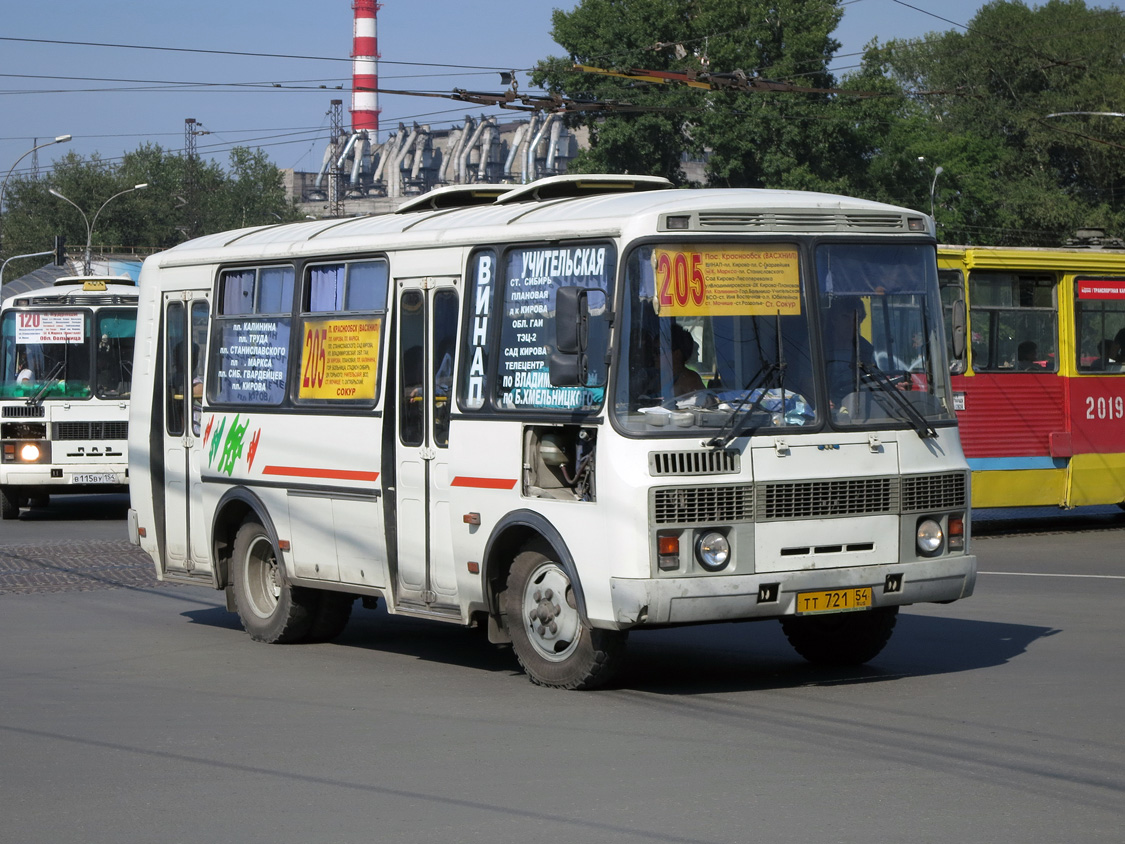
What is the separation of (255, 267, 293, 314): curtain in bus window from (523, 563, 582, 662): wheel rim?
3.20 meters

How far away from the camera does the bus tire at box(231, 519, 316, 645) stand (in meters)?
11.6

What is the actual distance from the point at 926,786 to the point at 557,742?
179 centimetres

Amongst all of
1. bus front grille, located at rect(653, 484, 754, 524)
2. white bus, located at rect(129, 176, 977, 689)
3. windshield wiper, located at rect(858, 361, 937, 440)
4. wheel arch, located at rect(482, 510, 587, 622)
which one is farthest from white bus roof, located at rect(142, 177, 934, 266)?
wheel arch, located at rect(482, 510, 587, 622)

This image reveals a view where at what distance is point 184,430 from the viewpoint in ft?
41.3

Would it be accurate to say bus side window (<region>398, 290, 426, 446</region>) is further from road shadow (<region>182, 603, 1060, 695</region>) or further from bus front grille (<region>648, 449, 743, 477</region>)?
bus front grille (<region>648, 449, 743, 477</region>)

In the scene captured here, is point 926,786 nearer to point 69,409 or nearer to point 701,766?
point 701,766

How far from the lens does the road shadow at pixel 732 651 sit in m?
9.65

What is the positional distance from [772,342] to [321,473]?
337 centimetres

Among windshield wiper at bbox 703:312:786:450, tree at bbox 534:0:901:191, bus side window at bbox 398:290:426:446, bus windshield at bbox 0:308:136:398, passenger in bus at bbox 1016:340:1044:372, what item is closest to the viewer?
windshield wiper at bbox 703:312:786:450

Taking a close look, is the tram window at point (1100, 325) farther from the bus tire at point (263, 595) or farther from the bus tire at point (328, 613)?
the bus tire at point (263, 595)

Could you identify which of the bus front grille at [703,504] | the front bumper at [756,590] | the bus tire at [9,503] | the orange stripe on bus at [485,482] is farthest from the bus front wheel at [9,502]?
the bus front grille at [703,504]

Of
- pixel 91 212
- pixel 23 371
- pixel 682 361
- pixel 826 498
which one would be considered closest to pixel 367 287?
pixel 682 361

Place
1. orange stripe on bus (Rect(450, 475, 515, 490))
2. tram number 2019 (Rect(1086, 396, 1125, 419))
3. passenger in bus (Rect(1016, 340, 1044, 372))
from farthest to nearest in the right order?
1. tram number 2019 (Rect(1086, 396, 1125, 419))
2. passenger in bus (Rect(1016, 340, 1044, 372))
3. orange stripe on bus (Rect(450, 475, 515, 490))

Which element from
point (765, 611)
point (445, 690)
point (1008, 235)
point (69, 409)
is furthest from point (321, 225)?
point (1008, 235)
